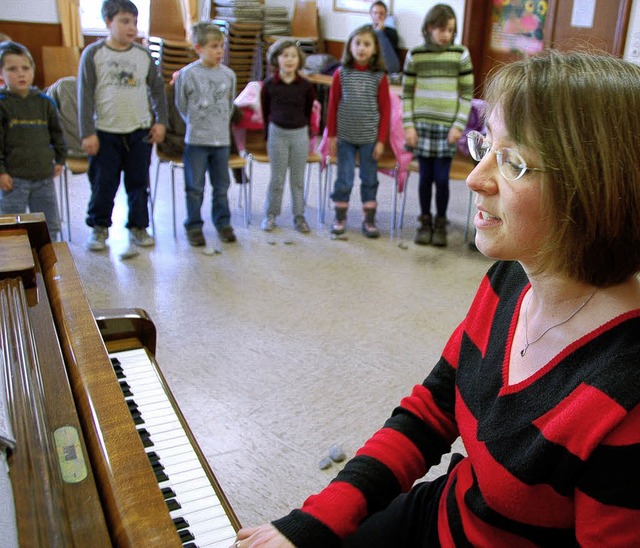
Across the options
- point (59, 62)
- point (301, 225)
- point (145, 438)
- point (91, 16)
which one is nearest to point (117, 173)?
point (301, 225)

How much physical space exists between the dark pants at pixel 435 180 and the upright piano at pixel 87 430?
10.4ft

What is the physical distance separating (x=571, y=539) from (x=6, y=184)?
3317 millimetres

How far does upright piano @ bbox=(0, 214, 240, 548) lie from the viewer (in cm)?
84

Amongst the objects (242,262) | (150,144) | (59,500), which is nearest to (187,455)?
(59,500)

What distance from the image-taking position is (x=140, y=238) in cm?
423

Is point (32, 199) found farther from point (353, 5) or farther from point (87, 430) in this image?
point (353, 5)

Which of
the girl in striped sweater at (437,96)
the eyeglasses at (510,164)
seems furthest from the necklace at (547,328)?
the girl in striped sweater at (437,96)

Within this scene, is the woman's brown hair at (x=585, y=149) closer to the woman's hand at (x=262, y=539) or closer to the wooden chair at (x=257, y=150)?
the woman's hand at (x=262, y=539)

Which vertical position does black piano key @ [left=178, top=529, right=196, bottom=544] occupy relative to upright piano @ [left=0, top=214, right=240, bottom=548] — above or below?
below

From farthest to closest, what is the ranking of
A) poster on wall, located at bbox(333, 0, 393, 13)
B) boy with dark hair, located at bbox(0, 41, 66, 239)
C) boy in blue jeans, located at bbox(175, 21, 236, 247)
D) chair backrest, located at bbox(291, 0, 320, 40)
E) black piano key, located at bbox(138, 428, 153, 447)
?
chair backrest, located at bbox(291, 0, 320, 40), poster on wall, located at bbox(333, 0, 393, 13), boy in blue jeans, located at bbox(175, 21, 236, 247), boy with dark hair, located at bbox(0, 41, 66, 239), black piano key, located at bbox(138, 428, 153, 447)

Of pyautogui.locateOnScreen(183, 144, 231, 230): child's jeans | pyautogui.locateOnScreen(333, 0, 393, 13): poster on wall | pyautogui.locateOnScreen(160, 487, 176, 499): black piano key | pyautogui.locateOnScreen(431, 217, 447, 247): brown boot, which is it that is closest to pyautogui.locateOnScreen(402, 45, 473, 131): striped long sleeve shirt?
pyautogui.locateOnScreen(431, 217, 447, 247): brown boot

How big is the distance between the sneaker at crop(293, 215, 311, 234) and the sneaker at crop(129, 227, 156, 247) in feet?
3.18

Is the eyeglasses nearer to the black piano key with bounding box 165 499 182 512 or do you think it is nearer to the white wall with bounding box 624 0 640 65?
the black piano key with bounding box 165 499 182 512

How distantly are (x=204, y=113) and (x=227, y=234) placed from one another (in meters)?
0.75
